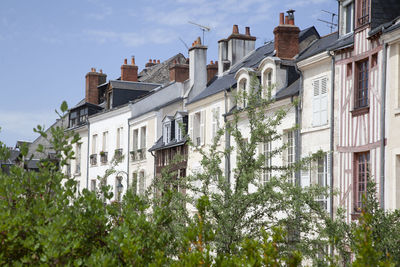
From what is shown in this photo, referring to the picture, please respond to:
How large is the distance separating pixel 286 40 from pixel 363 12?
224 inches

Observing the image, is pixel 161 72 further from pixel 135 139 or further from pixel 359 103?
pixel 359 103

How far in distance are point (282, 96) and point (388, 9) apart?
447 centimetres

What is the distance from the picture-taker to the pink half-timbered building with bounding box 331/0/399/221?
15719 millimetres

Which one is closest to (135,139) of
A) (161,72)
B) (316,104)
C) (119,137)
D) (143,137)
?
(143,137)

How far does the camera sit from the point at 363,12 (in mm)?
17062

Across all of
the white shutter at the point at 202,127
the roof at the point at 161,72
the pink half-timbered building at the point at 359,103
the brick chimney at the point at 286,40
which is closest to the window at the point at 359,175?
the pink half-timbered building at the point at 359,103

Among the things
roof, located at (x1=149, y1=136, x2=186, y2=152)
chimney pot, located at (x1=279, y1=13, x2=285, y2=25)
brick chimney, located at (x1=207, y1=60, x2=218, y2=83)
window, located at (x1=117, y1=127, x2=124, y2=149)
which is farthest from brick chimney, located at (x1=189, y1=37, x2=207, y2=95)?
chimney pot, located at (x1=279, y1=13, x2=285, y2=25)

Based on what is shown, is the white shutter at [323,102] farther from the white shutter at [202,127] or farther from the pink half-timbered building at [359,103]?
the white shutter at [202,127]

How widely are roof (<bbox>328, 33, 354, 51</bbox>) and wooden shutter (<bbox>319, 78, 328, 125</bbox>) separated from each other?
3.18 feet

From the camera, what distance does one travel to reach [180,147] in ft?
93.7

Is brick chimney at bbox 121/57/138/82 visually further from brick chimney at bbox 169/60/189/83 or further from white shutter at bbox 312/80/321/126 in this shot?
white shutter at bbox 312/80/321/126

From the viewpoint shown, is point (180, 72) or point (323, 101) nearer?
point (323, 101)

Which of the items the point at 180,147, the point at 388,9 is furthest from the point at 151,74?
the point at 388,9

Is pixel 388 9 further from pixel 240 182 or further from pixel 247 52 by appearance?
pixel 247 52
